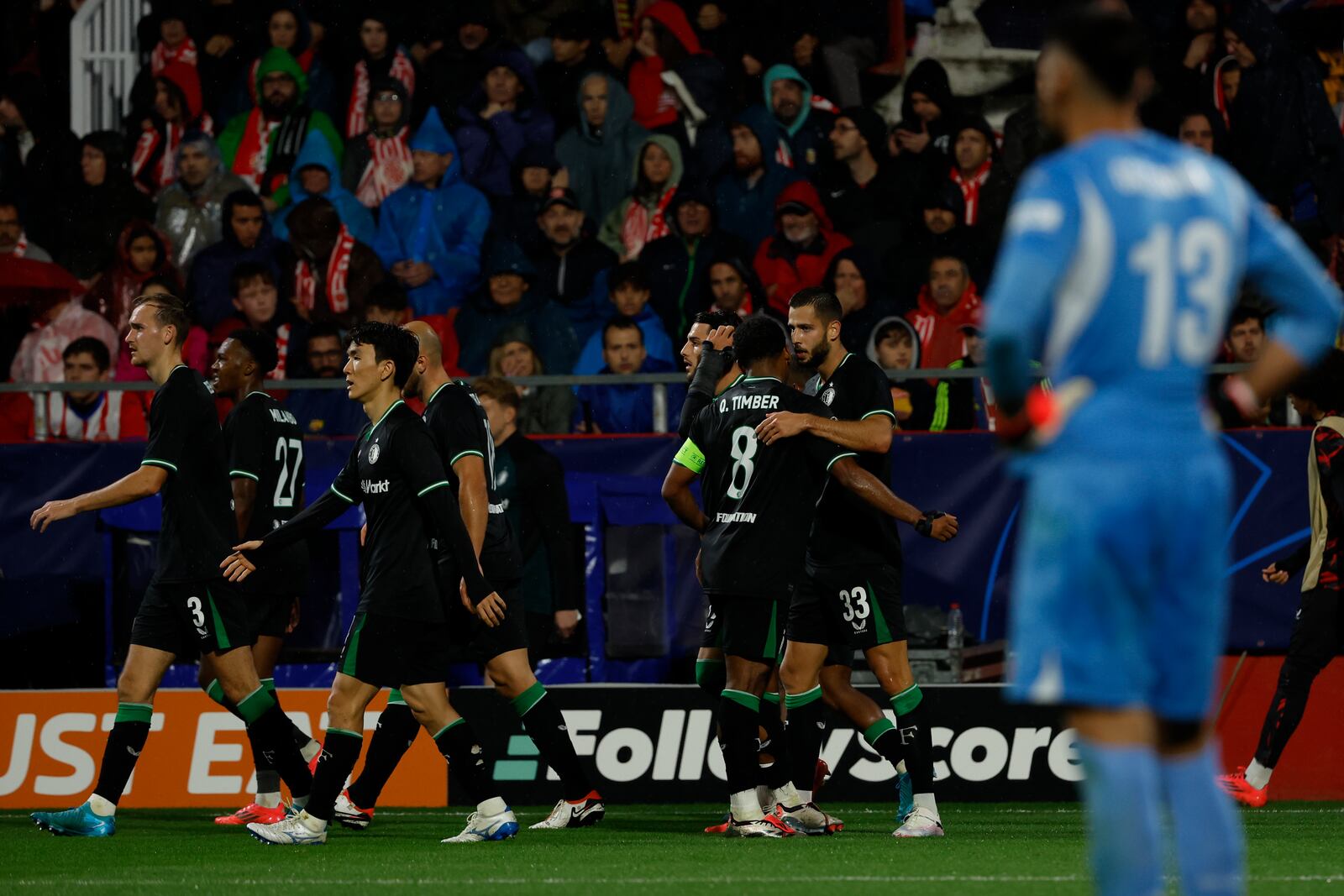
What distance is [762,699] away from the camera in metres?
8.04

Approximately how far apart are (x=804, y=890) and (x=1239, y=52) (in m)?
9.68

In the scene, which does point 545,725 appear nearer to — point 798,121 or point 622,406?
point 622,406

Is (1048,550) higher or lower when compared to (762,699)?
higher

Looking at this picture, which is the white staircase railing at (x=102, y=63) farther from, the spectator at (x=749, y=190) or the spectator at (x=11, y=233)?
the spectator at (x=749, y=190)

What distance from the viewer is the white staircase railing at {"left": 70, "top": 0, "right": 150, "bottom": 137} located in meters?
15.6

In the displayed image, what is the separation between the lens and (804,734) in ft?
26.3

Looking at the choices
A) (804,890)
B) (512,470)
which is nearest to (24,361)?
(512,470)

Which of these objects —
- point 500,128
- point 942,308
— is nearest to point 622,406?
point 942,308

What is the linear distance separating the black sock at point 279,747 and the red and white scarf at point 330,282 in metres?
5.90

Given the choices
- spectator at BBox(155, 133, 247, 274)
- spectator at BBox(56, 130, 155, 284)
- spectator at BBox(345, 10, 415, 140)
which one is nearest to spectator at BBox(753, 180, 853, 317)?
spectator at BBox(345, 10, 415, 140)

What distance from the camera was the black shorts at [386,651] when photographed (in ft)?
23.8

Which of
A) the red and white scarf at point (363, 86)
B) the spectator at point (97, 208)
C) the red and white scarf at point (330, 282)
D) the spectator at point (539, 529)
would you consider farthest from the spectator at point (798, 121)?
the spectator at point (97, 208)

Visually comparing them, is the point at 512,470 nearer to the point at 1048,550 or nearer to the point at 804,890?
the point at 804,890

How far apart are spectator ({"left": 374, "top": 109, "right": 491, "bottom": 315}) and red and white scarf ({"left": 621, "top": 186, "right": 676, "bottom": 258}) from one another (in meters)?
1.06
